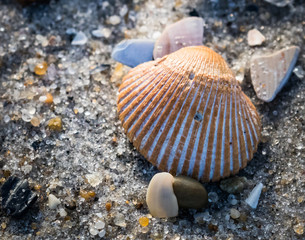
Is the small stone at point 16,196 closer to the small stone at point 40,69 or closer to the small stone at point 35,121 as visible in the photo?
the small stone at point 35,121

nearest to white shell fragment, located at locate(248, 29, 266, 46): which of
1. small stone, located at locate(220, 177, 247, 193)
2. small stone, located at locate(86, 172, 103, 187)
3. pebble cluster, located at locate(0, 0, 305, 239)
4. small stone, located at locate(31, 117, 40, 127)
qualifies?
pebble cluster, located at locate(0, 0, 305, 239)

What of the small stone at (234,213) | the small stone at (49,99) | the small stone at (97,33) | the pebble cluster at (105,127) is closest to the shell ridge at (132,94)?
the pebble cluster at (105,127)

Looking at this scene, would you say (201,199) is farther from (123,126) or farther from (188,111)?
(123,126)

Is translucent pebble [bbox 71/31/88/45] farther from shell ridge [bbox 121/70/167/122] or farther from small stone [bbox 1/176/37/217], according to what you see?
small stone [bbox 1/176/37/217]

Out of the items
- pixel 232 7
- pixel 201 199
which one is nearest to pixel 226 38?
pixel 232 7

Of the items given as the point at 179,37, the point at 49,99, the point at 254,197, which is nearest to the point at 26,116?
the point at 49,99

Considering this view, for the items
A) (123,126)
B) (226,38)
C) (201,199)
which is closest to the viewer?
(201,199)

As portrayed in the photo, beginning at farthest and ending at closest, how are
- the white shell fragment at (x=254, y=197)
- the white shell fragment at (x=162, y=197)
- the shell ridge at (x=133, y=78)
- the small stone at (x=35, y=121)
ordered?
the small stone at (x=35, y=121) → the shell ridge at (x=133, y=78) → the white shell fragment at (x=254, y=197) → the white shell fragment at (x=162, y=197)
